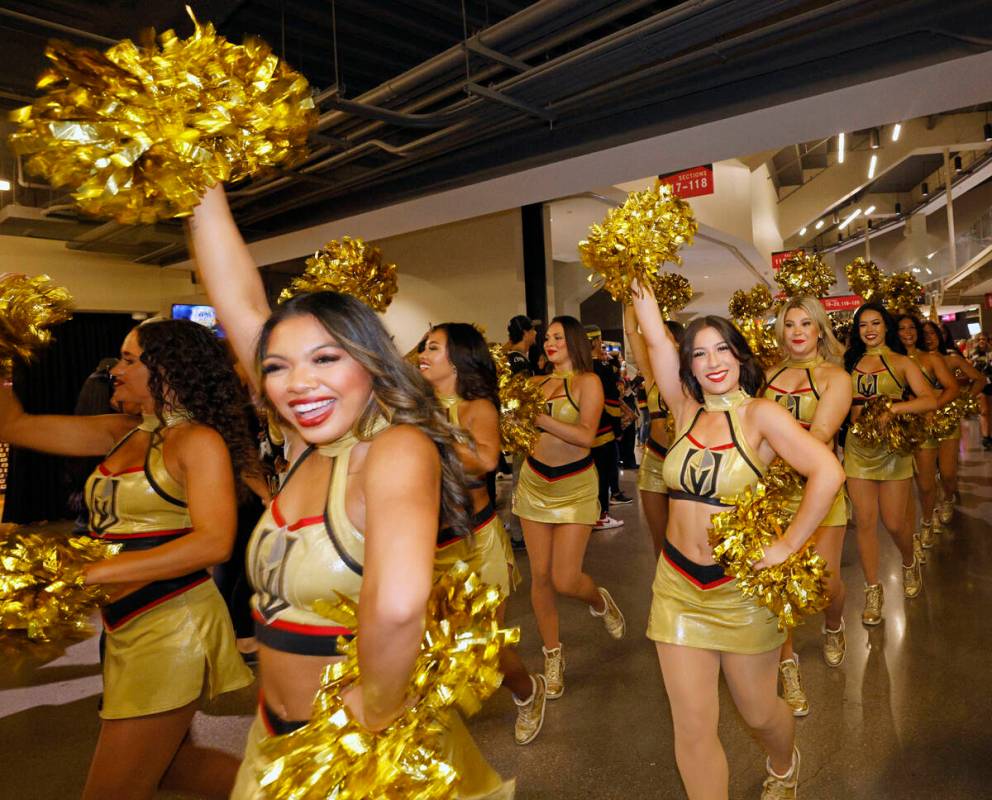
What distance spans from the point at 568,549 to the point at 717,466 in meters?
1.40

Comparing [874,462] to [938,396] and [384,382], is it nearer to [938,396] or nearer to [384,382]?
[938,396]

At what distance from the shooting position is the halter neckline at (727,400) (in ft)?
8.04

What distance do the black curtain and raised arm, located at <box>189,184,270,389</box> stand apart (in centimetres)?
827

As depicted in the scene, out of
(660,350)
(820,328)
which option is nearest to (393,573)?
(660,350)

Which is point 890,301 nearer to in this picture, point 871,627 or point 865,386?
→ point 865,386

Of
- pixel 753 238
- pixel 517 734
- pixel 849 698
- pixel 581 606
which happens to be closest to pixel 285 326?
pixel 517 734

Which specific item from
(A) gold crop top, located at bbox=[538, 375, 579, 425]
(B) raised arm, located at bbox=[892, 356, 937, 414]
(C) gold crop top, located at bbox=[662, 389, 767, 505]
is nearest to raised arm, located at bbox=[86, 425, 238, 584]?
(C) gold crop top, located at bbox=[662, 389, 767, 505]

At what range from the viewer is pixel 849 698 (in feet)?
10.9

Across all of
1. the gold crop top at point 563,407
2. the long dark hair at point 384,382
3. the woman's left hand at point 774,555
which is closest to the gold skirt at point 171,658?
the long dark hair at point 384,382

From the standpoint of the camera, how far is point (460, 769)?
130 centimetres

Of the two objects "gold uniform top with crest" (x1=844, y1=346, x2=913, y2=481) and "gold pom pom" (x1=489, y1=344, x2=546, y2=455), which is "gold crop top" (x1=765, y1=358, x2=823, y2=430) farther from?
"gold pom pom" (x1=489, y1=344, x2=546, y2=455)

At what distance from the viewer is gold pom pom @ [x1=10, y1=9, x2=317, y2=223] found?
4.08 feet

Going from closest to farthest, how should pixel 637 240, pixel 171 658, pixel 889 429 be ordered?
pixel 171 658 < pixel 637 240 < pixel 889 429

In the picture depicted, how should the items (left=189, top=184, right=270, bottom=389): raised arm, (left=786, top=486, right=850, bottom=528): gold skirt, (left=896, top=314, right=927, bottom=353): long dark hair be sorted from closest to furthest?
(left=189, top=184, right=270, bottom=389): raised arm < (left=786, top=486, right=850, bottom=528): gold skirt < (left=896, top=314, right=927, bottom=353): long dark hair
